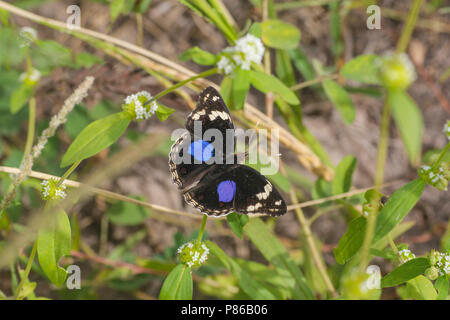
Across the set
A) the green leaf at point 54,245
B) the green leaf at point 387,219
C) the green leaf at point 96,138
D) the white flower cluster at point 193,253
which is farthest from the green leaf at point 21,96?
the green leaf at point 387,219

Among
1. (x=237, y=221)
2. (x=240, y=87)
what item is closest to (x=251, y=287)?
(x=237, y=221)

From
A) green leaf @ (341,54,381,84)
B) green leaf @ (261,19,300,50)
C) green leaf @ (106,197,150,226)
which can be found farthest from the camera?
green leaf @ (106,197,150,226)

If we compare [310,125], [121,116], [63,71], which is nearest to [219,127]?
[121,116]

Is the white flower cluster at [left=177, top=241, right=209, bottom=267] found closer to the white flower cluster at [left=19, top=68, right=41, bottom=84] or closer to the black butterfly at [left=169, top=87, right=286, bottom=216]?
the black butterfly at [left=169, top=87, right=286, bottom=216]

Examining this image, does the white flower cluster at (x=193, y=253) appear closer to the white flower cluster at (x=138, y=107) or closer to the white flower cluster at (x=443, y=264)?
the white flower cluster at (x=138, y=107)

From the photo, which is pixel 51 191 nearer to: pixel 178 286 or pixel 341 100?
pixel 178 286

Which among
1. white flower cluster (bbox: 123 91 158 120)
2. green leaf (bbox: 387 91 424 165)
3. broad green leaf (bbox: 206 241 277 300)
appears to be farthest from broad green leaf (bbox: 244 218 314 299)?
green leaf (bbox: 387 91 424 165)
